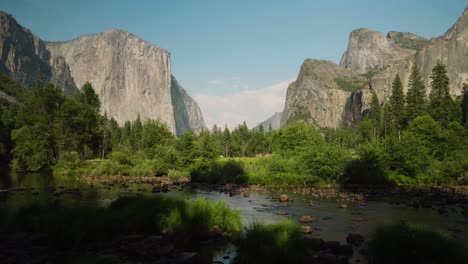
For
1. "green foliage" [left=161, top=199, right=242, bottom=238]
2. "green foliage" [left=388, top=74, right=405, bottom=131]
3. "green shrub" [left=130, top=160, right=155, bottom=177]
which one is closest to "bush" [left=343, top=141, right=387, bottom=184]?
"green foliage" [left=161, top=199, right=242, bottom=238]

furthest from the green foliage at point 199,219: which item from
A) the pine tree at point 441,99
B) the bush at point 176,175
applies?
the pine tree at point 441,99

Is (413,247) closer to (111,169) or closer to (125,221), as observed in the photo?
(125,221)

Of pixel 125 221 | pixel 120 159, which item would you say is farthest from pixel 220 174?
pixel 125 221

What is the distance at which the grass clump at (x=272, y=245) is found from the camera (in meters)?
10.5

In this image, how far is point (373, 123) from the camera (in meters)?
105

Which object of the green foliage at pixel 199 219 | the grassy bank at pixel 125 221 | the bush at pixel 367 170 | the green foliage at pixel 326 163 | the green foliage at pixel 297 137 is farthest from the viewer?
the green foliage at pixel 297 137

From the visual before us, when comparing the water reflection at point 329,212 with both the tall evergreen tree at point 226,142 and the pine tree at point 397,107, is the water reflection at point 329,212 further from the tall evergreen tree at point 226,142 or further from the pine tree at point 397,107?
the tall evergreen tree at point 226,142

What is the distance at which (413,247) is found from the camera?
9781 mm

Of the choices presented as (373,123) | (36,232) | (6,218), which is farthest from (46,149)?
(373,123)

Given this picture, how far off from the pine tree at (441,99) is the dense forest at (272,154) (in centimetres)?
19

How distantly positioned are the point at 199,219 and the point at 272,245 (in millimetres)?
5439

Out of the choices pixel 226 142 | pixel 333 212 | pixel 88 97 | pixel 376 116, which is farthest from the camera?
pixel 226 142

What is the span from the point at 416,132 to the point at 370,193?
3170cm

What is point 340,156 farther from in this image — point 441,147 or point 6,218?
point 6,218
